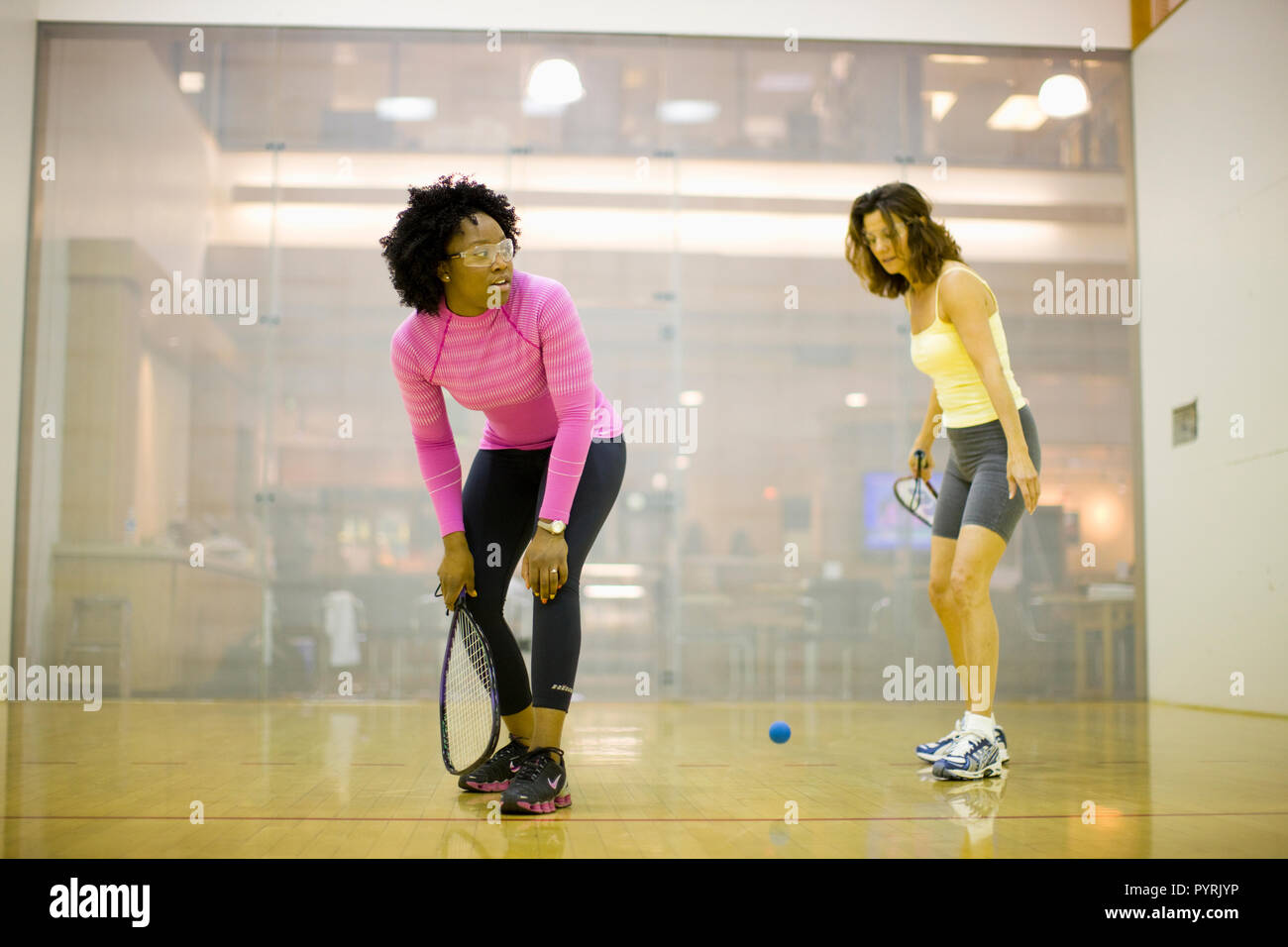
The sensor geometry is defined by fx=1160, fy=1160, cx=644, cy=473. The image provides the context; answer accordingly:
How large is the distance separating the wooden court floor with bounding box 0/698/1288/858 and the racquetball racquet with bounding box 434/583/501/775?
3.8 inches

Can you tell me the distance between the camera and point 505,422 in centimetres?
227

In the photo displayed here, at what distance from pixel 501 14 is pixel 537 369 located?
379 cm

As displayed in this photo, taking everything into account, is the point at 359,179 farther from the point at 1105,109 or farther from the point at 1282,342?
the point at 1282,342

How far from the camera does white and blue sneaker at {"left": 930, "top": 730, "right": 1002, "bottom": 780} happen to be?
2.51 meters

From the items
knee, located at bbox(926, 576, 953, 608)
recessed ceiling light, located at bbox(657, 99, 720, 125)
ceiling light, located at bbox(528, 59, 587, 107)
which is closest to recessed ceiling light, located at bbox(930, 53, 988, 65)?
recessed ceiling light, located at bbox(657, 99, 720, 125)

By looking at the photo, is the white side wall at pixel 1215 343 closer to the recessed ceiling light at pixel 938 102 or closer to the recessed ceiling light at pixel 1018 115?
the recessed ceiling light at pixel 1018 115

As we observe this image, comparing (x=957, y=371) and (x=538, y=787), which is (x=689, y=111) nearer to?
(x=957, y=371)

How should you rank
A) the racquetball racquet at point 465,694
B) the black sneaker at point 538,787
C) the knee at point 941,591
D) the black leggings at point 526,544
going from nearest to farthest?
the black sneaker at point 538,787 < the black leggings at point 526,544 < the racquetball racquet at point 465,694 < the knee at point 941,591

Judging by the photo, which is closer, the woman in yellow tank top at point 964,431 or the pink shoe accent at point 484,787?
the pink shoe accent at point 484,787

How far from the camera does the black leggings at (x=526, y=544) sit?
2127 millimetres

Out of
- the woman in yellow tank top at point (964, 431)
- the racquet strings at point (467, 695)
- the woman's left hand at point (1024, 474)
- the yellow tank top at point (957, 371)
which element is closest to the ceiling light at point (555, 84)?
the woman in yellow tank top at point (964, 431)

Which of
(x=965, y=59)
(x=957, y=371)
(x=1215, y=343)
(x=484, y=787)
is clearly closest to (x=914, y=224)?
(x=957, y=371)
